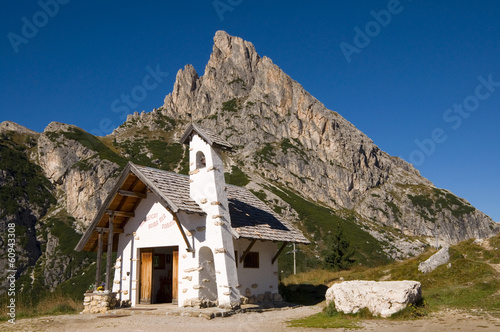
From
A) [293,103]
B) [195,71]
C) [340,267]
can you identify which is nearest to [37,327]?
[340,267]

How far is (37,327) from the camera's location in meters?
12.8

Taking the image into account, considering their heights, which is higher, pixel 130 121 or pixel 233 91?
pixel 233 91

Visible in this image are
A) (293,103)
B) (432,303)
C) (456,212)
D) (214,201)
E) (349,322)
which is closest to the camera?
(349,322)

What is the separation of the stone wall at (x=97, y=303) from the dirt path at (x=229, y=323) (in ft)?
6.72

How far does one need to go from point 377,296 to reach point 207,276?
7.37m

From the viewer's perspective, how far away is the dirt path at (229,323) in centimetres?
1059

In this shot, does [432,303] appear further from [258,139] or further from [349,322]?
[258,139]

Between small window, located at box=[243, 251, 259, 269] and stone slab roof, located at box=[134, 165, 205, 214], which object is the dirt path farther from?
stone slab roof, located at box=[134, 165, 205, 214]

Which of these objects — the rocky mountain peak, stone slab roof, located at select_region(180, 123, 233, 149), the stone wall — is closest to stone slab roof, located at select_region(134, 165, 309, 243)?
stone slab roof, located at select_region(180, 123, 233, 149)

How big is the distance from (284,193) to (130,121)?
→ 85996 millimetres

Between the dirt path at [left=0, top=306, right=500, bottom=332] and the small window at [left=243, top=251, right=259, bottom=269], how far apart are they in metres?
3.88

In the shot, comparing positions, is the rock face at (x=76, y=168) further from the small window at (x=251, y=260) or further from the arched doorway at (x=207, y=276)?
the arched doorway at (x=207, y=276)

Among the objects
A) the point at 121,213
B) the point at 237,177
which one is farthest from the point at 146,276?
the point at 237,177

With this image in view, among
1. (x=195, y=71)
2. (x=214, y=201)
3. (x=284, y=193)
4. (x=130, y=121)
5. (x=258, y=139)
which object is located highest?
(x=195, y=71)
